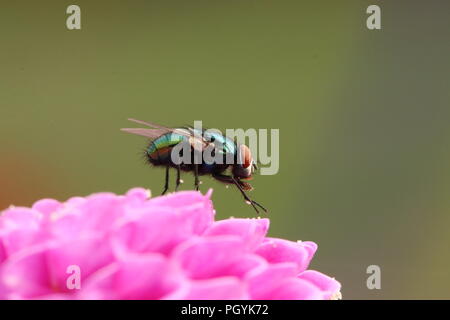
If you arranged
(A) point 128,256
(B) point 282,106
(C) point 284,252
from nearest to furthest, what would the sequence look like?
(A) point 128,256 < (C) point 284,252 < (B) point 282,106

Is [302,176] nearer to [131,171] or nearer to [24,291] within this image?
[131,171]

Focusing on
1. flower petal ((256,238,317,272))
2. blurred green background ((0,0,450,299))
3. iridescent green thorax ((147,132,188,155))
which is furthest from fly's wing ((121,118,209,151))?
blurred green background ((0,0,450,299))

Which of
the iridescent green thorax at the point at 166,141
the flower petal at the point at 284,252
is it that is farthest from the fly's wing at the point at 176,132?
the flower petal at the point at 284,252

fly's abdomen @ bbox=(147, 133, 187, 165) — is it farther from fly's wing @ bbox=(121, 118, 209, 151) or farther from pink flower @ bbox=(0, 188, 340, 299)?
pink flower @ bbox=(0, 188, 340, 299)

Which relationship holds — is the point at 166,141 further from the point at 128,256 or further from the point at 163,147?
the point at 128,256

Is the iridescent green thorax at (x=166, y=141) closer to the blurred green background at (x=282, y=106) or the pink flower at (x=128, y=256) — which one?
the pink flower at (x=128, y=256)

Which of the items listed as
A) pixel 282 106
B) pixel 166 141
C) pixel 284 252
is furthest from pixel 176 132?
pixel 282 106
